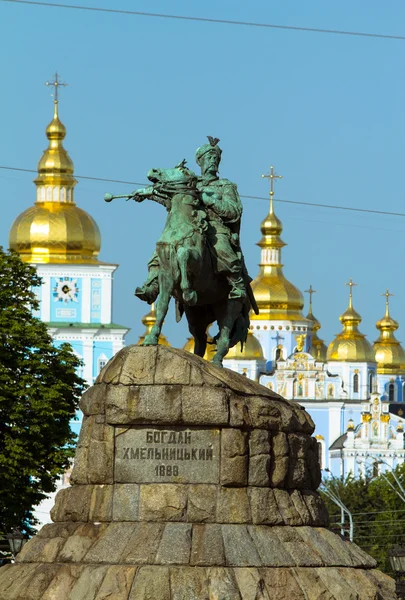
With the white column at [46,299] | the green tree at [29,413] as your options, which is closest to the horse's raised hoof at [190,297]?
the green tree at [29,413]

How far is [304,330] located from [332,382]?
6698mm

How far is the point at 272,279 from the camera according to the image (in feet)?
469

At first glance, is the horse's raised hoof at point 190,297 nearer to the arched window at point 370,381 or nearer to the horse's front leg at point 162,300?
the horse's front leg at point 162,300

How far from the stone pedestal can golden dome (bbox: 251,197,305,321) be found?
114771mm

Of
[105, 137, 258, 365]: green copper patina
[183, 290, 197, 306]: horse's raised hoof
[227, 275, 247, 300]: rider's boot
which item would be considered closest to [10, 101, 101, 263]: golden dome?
[105, 137, 258, 365]: green copper patina

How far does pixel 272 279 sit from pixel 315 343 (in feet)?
29.9

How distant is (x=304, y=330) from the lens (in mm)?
147000

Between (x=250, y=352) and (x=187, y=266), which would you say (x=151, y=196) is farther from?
(x=250, y=352)

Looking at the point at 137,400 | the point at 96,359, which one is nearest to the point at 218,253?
the point at 137,400

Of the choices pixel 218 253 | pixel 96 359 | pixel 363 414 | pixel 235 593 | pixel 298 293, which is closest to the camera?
pixel 235 593

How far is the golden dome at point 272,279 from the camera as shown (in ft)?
468

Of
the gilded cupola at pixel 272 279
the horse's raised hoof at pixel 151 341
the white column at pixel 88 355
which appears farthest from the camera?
the gilded cupola at pixel 272 279

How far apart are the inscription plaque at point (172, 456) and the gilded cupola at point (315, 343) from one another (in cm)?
12116

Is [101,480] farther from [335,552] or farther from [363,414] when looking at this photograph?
[363,414]
